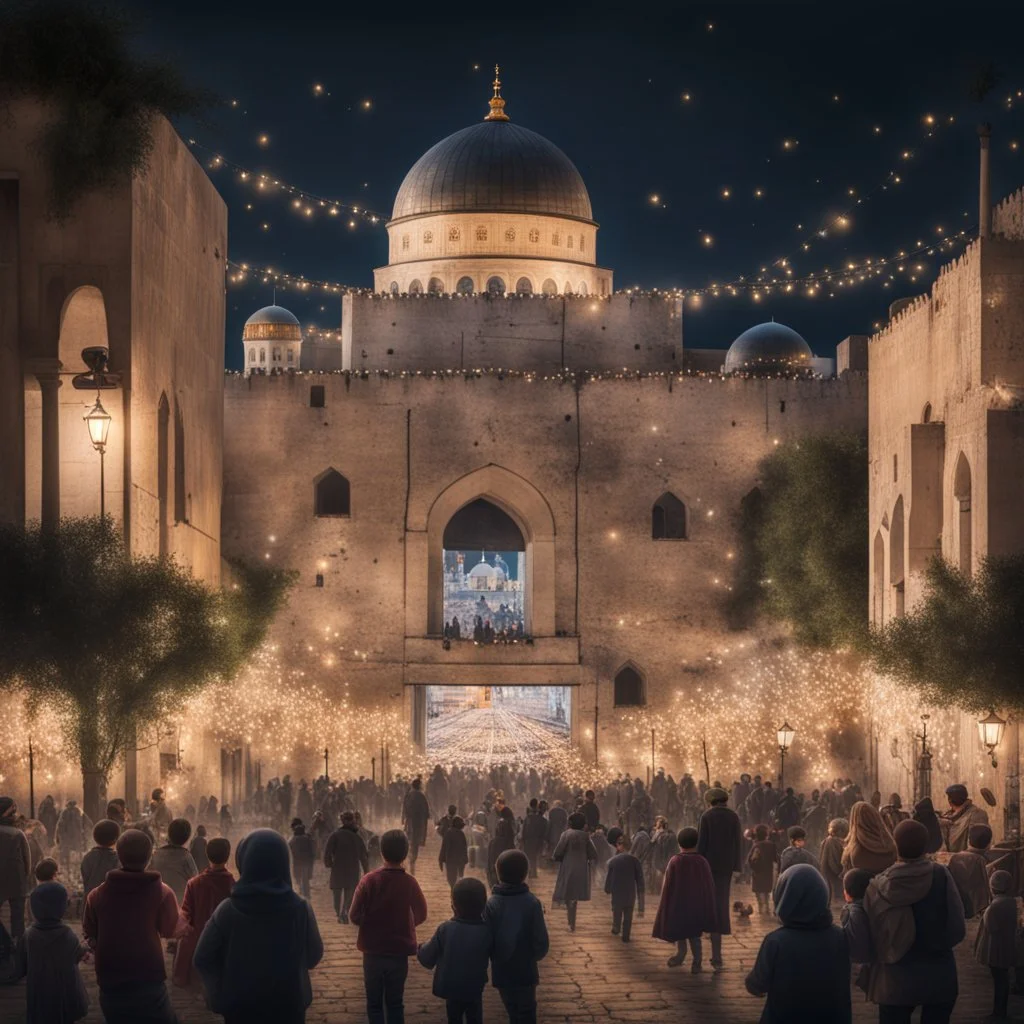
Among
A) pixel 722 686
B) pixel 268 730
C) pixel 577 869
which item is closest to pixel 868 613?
pixel 722 686

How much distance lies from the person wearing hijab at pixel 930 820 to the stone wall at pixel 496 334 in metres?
19.4

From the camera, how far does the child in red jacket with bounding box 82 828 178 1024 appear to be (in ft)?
26.6

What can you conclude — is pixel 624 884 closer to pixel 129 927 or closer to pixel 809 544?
pixel 129 927

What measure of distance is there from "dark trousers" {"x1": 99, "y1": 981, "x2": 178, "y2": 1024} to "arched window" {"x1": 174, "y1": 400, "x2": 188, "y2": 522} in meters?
18.3

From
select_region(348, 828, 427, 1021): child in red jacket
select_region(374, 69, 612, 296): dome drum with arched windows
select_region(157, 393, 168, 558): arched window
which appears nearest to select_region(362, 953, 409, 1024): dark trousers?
select_region(348, 828, 427, 1021): child in red jacket

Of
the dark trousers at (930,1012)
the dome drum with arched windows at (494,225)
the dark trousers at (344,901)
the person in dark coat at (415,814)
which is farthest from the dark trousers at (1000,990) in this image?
the dome drum with arched windows at (494,225)

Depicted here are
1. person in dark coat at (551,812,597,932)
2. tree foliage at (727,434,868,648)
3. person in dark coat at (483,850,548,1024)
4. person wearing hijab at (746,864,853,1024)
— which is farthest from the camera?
tree foliage at (727,434,868,648)

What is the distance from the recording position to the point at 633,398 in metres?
33.5

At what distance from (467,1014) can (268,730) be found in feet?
79.0

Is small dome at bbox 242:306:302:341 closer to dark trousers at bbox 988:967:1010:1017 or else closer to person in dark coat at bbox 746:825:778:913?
person in dark coat at bbox 746:825:778:913

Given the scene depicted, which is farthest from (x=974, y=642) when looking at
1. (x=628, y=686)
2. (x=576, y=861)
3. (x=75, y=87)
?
(x=628, y=686)

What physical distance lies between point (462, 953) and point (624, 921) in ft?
21.4

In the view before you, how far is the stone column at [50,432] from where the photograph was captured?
72.6 ft

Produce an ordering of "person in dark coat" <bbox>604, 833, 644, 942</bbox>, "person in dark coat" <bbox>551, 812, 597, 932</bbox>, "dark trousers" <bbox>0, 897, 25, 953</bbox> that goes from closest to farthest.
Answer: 1. "dark trousers" <bbox>0, 897, 25, 953</bbox>
2. "person in dark coat" <bbox>604, 833, 644, 942</bbox>
3. "person in dark coat" <bbox>551, 812, 597, 932</bbox>
